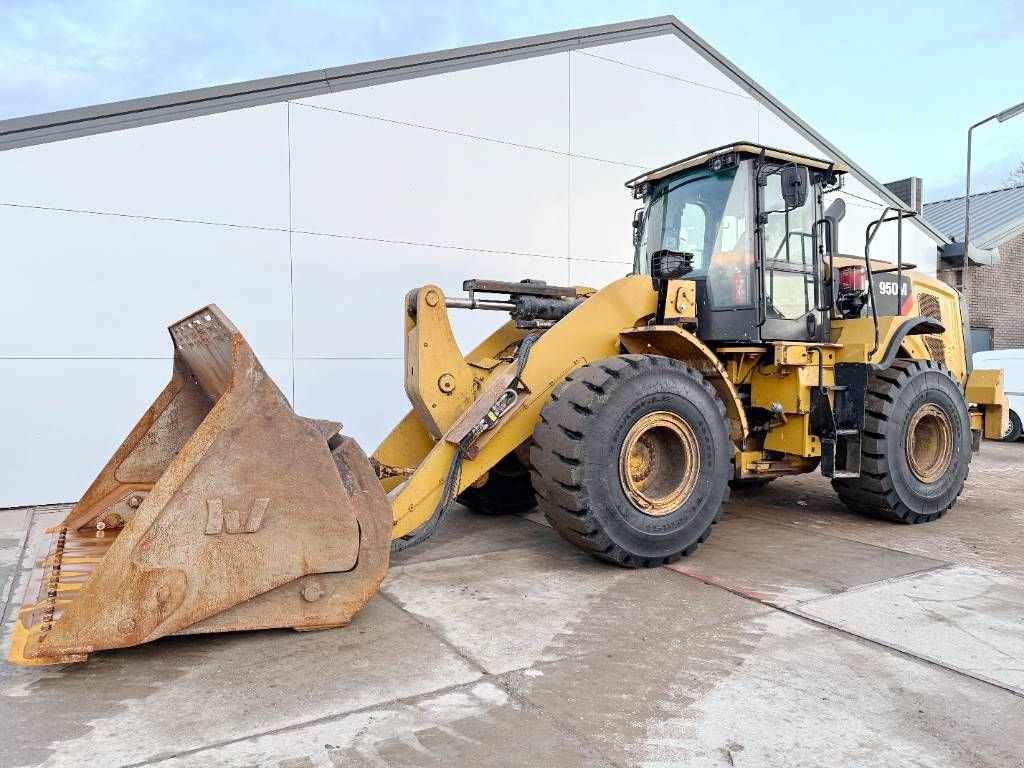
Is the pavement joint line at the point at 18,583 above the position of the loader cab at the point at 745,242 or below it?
below

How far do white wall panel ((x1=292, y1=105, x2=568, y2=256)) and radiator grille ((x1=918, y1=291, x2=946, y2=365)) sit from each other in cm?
425

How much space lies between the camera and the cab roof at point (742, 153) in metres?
5.52

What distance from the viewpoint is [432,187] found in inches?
357

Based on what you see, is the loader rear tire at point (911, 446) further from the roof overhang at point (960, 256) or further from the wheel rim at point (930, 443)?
the roof overhang at point (960, 256)

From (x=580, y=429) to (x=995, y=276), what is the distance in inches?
660

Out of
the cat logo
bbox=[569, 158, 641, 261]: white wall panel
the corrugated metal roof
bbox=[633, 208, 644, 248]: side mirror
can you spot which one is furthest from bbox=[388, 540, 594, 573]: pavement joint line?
the corrugated metal roof

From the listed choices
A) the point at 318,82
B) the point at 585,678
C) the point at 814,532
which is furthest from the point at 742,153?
the point at 318,82

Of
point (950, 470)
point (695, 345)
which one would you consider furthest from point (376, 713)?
point (950, 470)

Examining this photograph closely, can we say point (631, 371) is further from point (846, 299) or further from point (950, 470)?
point (950, 470)

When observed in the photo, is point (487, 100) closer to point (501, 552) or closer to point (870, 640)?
point (501, 552)

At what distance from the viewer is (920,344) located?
7098 mm

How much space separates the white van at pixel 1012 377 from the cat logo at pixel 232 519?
13.2 metres

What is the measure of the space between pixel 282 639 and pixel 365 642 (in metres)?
0.39

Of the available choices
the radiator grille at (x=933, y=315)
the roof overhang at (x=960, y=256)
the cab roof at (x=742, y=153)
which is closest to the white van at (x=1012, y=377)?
the roof overhang at (x=960, y=256)
